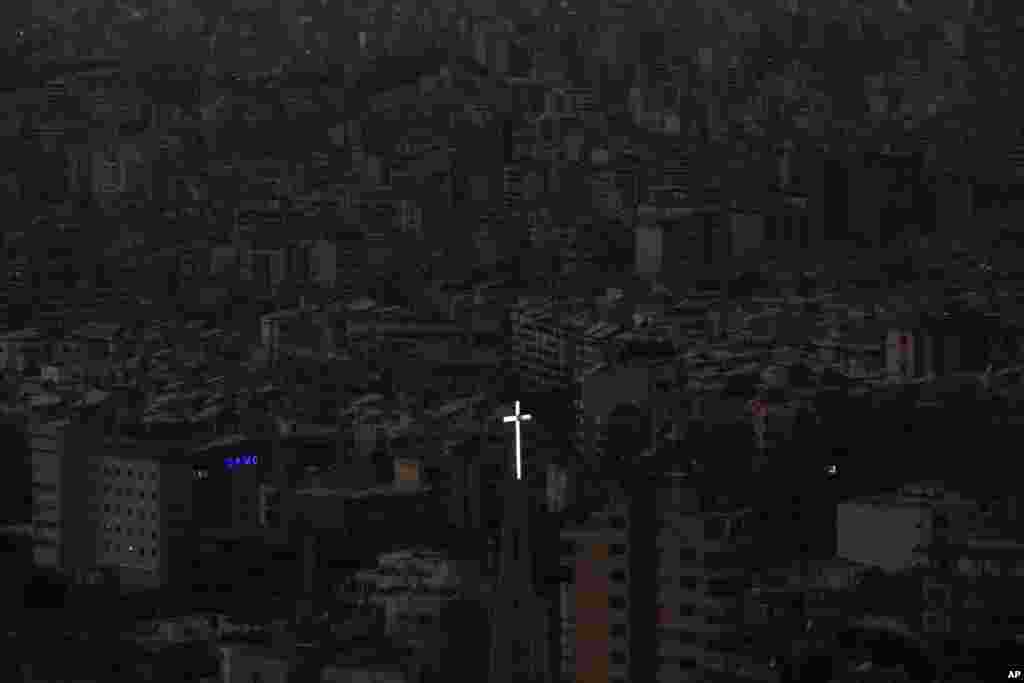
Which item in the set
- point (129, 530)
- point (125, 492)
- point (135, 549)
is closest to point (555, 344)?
point (125, 492)

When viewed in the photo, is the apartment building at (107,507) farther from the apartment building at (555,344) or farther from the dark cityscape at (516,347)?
the apartment building at (555,344)

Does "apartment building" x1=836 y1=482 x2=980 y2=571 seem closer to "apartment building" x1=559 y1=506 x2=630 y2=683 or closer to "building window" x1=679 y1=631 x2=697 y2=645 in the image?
"apartment building" x1=559 y1=506 x2=630 y2=683

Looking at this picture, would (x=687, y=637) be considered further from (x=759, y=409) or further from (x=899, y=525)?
(x=759, y=409)

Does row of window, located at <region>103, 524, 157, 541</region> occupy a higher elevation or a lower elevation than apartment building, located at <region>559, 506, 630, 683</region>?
lower

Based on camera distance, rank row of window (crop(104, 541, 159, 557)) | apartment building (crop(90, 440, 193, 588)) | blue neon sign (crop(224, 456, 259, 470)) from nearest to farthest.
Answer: apartment building (crop(90, 440, 193, 588)) → row of window (crop(104, 541, 159, 557)) → blue neon sign (crop(224, 456, 259, 470))

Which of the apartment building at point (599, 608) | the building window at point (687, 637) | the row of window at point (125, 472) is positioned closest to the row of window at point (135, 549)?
the row of window at point (125, 472)

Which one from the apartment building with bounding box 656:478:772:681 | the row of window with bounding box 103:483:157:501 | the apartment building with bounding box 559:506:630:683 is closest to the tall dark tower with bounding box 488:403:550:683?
the apartment building with bounding box 656:478:772:681

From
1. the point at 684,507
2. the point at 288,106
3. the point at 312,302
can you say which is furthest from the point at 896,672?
→ the point at 288,106
